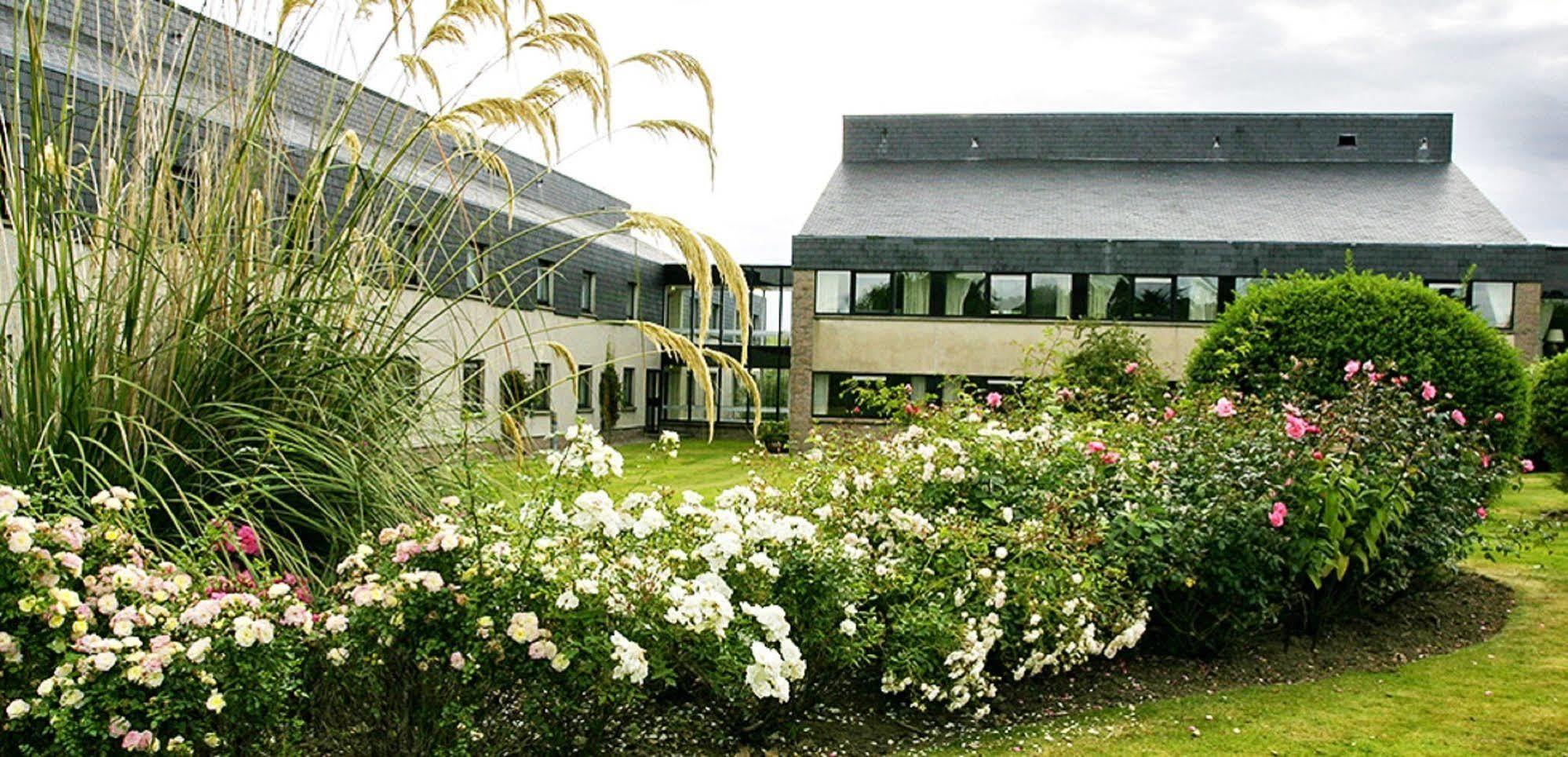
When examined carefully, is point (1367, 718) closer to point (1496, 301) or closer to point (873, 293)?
point (873, 293)

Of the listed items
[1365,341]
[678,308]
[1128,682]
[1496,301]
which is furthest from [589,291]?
[1128,682]

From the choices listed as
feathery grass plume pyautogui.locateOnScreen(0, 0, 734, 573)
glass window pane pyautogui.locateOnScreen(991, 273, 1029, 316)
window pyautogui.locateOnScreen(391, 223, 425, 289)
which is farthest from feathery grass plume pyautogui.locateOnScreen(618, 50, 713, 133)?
glass window pane pyautogui.locateOnScreen(991, 273, 1029, 316)

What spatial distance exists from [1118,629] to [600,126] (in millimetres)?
2985

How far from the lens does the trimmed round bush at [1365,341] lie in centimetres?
919

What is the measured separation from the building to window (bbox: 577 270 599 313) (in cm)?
536

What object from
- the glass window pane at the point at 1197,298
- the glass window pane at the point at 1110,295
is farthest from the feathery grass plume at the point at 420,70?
the glass window pane at the point at 1197,298

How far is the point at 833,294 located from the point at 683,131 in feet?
61.7

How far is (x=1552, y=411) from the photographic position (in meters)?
12.0

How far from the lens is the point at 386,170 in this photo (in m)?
3.83

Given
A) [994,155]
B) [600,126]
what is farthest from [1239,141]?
[600,126]

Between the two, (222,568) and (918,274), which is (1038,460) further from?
(918,274)

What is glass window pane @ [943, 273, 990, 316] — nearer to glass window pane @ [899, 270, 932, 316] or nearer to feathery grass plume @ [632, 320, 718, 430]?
glass window pane @ [899, 270, 932, 316]

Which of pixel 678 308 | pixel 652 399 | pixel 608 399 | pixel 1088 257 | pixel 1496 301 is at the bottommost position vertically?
pixel 652 399

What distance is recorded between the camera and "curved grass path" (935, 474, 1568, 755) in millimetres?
4398
